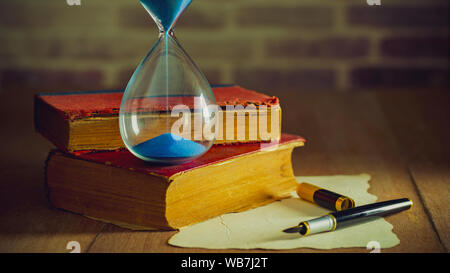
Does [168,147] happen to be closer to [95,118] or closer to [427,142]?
[95,118]

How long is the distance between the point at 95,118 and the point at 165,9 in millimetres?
170

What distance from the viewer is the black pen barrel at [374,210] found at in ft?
2.15

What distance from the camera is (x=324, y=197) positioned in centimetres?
73

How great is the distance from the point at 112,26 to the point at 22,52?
31cm

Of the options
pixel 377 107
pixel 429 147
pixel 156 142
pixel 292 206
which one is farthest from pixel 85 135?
pixel 377 107

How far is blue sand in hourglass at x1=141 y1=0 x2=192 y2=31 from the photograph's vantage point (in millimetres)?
627

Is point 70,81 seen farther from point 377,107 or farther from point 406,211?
A: point 406,211

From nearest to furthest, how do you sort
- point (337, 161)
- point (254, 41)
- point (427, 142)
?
point (337, 161), point (427, 142), point (254, 41)

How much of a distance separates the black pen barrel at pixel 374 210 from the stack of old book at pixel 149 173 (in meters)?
0.13

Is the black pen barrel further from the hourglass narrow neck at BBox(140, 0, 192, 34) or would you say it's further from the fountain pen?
the hourglass narrow neck at BBox(140, 0, 192, 34)

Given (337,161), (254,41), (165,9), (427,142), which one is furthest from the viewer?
(254,41)

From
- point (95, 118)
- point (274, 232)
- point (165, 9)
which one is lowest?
point (274, 232)

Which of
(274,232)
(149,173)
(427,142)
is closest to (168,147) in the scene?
(149,173)

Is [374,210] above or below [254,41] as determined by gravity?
below
